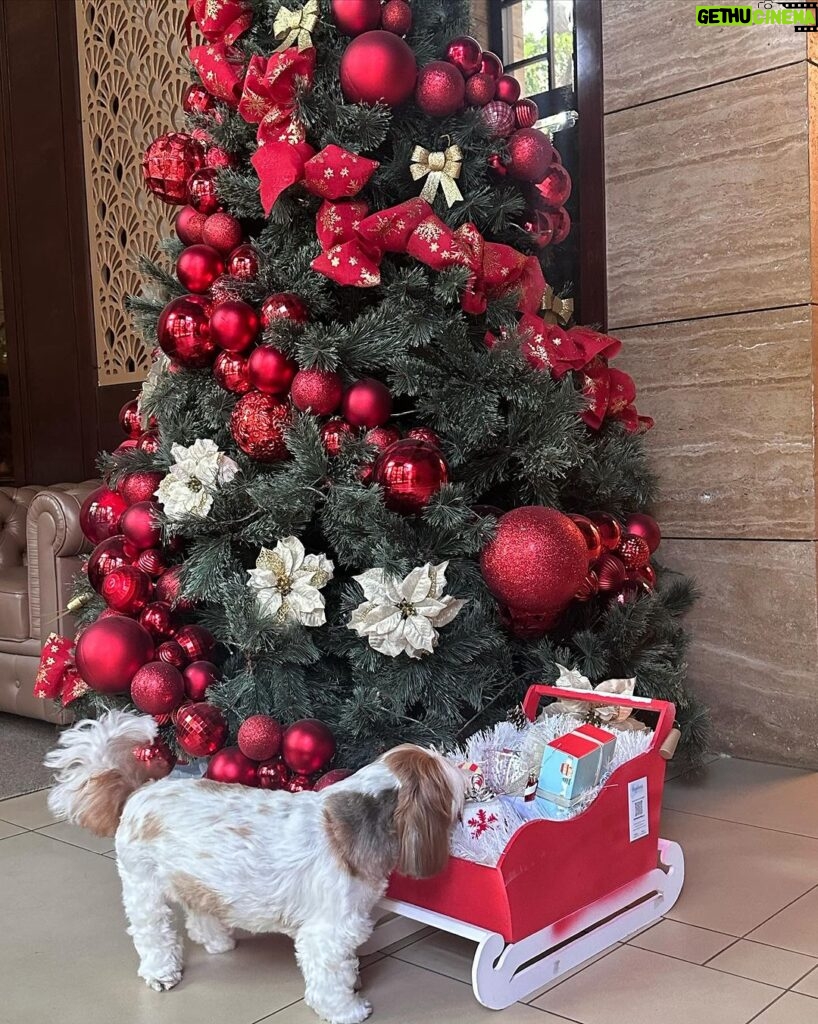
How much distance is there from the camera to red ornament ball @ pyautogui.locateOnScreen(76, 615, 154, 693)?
1773mm

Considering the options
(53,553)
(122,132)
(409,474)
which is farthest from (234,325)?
(122,132)

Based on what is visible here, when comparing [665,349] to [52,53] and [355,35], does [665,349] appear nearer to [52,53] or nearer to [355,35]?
[355,35]

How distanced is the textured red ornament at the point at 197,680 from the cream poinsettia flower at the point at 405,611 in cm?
32

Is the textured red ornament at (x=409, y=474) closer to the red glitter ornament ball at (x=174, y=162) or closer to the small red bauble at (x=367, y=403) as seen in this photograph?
the small red bauble at (x=367, y=403)

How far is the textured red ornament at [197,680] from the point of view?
5.89ft

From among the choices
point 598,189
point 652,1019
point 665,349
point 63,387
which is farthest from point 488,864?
point 63,387

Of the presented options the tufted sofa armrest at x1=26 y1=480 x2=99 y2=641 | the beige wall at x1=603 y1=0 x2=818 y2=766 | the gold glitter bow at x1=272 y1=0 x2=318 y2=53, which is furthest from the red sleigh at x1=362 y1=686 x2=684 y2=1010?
the tufted sofa armrest at x1=26 y1=480 x2=99 y2=641

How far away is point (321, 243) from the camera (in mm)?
1801

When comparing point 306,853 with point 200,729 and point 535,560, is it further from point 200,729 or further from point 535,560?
point 535,560

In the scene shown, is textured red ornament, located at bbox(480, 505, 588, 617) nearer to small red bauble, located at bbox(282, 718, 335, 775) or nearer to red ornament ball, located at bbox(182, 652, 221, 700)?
small red bauble, located at bbox(282, 718, 335, 775)

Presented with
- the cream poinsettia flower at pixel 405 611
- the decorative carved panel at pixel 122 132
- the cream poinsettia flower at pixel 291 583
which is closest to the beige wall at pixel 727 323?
the cream poinsettia flower at pixel 405 611

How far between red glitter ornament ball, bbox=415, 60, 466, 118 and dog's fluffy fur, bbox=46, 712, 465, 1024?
1.18 metres

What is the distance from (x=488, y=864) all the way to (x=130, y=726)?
0.64 m

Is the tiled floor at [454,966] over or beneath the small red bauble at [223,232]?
beneath
